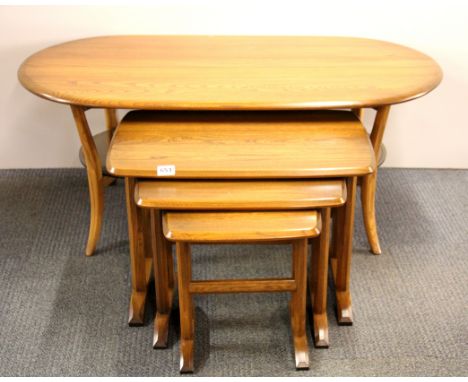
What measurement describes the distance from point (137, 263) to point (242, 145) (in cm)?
57

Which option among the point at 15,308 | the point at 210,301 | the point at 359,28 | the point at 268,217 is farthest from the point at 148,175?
the point at 359,28

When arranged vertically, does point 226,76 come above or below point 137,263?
above

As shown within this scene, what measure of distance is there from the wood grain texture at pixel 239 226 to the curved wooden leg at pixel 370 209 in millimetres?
666

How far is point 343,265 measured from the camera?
2.13m

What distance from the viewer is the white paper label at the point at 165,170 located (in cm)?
173

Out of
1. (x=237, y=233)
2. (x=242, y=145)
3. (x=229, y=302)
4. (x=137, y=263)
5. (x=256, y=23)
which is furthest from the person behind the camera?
(x=256, y=23)

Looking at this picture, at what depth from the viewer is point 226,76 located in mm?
2041

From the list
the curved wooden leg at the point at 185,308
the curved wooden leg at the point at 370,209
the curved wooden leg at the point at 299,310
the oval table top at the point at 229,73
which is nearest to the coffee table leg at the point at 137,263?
the curved wooden leg at the point at 185,308

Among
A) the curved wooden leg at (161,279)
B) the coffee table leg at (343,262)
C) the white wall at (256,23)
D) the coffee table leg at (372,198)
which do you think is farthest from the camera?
the white wall at (256,23)

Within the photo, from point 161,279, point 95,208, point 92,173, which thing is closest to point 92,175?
point 92,173

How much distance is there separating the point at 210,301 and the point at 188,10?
118 centimetres

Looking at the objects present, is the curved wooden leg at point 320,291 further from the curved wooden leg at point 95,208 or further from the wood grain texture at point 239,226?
the curved wooden leg at point 95,208

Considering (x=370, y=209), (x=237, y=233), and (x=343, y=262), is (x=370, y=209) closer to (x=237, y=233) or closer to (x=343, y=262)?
(x=343, y=262)
